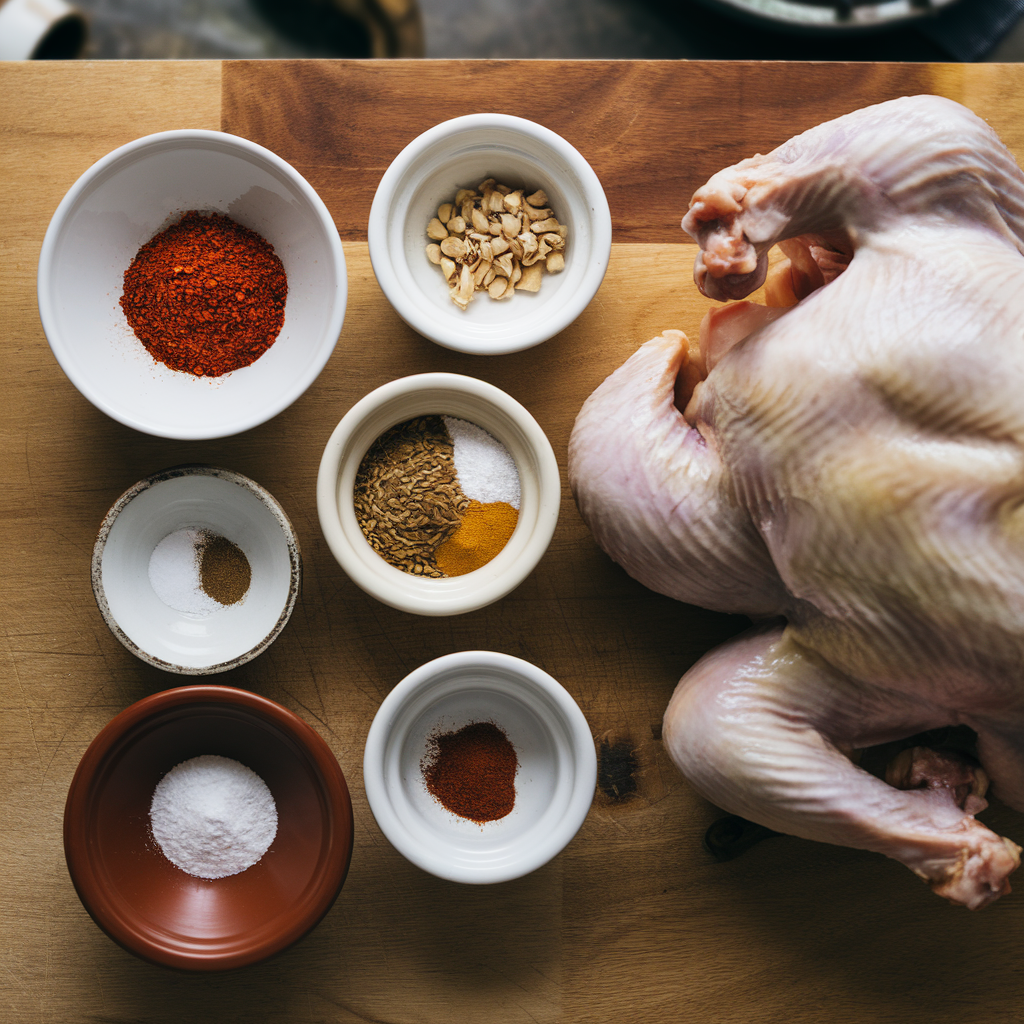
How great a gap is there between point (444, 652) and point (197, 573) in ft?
1.18

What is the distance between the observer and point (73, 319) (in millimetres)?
1142

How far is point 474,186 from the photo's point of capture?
4.08 feet

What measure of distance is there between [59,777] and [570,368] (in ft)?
3.08

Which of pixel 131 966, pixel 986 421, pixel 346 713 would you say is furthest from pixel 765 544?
pixel 131 966

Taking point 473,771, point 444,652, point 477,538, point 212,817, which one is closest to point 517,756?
point 473,771

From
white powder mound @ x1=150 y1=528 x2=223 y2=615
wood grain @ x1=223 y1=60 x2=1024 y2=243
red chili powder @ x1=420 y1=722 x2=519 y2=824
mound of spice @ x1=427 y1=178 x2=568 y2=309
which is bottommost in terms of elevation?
red chili powder @ x1=420 y1=722 x2=519 y2=824

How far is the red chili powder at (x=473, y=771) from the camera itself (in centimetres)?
119

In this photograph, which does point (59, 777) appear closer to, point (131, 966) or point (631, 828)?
point (131, 966)

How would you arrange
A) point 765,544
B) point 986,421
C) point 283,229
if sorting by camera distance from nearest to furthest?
point 986,421, point 765,544, point 283,229

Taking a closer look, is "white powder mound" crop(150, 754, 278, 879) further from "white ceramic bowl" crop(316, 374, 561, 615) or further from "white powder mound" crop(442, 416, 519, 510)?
"white powder mound" crop(442, 416, 519, 510)

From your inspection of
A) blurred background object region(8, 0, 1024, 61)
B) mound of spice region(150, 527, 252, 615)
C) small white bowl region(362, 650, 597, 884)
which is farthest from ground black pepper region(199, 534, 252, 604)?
blurred background object region(8, 0, 1024, 61)

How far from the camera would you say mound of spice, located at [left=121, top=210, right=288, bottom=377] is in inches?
45.9

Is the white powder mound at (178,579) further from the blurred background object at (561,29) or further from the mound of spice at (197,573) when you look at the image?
the blurred background object at (561,29)

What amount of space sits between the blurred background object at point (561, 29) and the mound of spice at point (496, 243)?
0.66 meters
